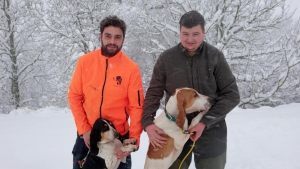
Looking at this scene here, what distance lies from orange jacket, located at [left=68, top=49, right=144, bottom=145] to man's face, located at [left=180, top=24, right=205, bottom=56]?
0.69 metres

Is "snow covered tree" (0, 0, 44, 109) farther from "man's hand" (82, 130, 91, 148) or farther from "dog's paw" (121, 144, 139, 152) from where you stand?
"dog's paw" (121, 144, 139, 152)

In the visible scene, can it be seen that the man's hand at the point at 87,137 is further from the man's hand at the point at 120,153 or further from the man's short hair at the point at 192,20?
the man's short hair at the point at 192,20

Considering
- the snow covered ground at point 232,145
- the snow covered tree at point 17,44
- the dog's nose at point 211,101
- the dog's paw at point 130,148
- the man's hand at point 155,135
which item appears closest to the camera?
the dog's nose at point 211,101

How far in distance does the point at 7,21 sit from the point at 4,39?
112cm

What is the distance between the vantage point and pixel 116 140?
3055mm

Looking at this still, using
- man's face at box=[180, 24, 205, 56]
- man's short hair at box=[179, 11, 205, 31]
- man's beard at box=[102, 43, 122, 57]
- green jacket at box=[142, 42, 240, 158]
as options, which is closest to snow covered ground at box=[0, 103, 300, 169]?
green jacket at box=[142, 42, 240, 158]

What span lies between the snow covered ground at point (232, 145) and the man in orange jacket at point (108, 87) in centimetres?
197

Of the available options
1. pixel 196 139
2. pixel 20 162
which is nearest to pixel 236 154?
pixel 196 139

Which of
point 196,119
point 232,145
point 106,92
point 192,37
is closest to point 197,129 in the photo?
point 196,119

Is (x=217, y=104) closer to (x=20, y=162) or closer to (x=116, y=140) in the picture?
(x=116, y=140)

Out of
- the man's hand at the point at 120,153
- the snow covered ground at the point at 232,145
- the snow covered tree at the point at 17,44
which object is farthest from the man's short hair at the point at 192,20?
the snow covered tree at the point at 17,44

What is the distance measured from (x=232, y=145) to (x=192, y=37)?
315 cm

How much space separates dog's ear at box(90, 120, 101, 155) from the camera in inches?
111

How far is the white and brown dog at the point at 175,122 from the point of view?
269 cm
